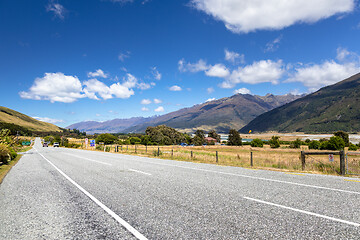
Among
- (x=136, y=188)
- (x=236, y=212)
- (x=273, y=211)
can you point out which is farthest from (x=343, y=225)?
(x=136, y=188)

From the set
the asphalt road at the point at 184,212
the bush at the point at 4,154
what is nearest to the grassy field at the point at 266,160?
the asphalt road at the point at 184,212

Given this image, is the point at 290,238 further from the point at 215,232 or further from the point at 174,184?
the point at 174,184

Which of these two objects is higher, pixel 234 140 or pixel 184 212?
pixel 184 212

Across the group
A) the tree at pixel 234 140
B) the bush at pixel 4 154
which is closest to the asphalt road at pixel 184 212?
the bush at pixel 4 154

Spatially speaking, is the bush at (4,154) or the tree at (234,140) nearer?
the bush at (4,154)

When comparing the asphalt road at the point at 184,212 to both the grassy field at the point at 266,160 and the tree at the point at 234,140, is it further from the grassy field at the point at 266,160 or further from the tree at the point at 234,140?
the tree at the point at 234,140

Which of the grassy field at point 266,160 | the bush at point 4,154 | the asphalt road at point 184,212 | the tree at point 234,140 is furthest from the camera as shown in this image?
the tree at point 234,140

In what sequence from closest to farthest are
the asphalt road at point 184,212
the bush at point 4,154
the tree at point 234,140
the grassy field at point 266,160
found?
the asphalt road at point 184,212, the grassy field at point 266,160, the bush at point 4,154, the tree at point 234,140

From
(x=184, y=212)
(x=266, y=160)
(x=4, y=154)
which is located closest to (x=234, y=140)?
(x=266, y=160)

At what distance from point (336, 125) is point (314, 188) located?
23603 cm

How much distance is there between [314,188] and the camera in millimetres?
8117

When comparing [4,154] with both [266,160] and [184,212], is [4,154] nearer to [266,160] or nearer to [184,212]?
[184,212]

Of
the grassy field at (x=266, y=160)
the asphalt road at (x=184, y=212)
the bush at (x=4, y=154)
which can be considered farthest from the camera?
the bush at (x=4, y=154)

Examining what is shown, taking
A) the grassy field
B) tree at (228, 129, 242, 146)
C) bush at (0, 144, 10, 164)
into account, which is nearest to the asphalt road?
the grassy field
